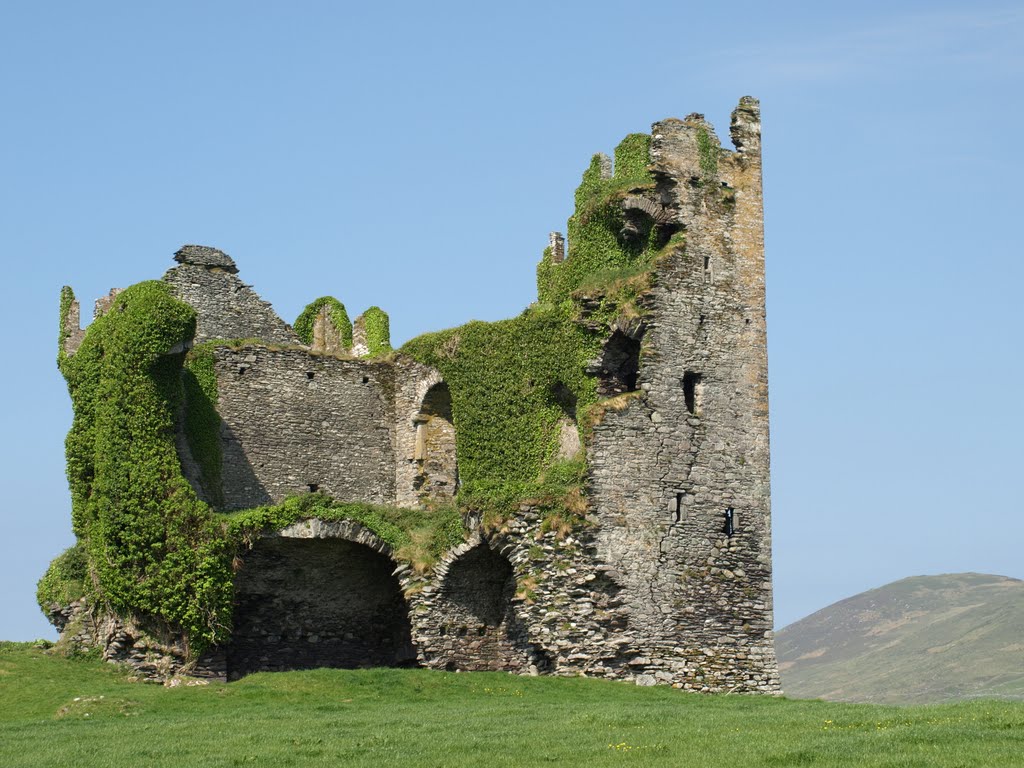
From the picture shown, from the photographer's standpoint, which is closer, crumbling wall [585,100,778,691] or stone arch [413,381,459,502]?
crumbling wall [585,100,778,691]

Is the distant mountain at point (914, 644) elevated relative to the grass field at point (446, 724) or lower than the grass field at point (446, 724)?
elevated

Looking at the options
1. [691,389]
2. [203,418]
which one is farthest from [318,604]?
[691,389]

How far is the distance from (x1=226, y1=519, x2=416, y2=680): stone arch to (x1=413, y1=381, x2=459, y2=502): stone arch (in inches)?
81.5

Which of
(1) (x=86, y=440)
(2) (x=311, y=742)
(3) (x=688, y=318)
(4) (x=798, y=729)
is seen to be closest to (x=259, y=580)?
(1) (x=86, y=440)

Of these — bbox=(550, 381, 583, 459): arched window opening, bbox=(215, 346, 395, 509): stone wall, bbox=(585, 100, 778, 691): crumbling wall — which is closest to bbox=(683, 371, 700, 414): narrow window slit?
bbox=(585, 100, 778, 691): crumbling wall

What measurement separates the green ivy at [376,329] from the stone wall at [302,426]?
1.38 meters

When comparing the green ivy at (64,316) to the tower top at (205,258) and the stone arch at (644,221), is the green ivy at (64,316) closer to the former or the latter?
→ the tower top at (205,258)

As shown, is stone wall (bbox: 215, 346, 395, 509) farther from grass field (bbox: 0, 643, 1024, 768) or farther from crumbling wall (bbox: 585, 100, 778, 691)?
crumbling wall (bbox: 585, 100, 778, 691)

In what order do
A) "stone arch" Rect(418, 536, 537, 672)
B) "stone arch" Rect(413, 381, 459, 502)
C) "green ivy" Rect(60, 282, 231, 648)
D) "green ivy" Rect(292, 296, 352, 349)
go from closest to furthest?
"green ivy" Rect(60, 282, 231, 648) → "stone arch" Rect(418, 536, 537, 672) → "stone arch" Rect(413, 381, 459, 502) → "green ivy" Rect(292, 296, 352, 349)

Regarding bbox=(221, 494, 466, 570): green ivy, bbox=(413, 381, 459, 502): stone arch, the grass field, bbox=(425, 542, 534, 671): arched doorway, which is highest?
bbox=(413, 381, 459, 502): stone arch

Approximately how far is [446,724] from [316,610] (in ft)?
40.8

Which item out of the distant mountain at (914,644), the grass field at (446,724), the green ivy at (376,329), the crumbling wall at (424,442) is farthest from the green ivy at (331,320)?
the distant mountain at (914,644)

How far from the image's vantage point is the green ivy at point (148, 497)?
35156mm

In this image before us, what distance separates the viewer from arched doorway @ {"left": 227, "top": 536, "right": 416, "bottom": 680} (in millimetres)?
38094
